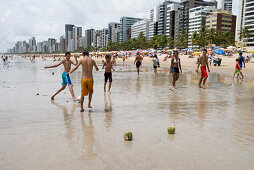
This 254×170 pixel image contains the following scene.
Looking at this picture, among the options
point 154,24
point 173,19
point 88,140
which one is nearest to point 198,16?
point 173,19

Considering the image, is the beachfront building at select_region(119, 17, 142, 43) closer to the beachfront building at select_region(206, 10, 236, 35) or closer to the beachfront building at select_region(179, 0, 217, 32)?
the beachfront building at select_region(179, 0, 217, 32)

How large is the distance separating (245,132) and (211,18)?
12848 cm

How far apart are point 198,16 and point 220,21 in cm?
1206

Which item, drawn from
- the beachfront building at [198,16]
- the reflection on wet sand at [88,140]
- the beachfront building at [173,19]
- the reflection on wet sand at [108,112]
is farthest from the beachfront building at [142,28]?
the reflection on wet sand at [88,140]

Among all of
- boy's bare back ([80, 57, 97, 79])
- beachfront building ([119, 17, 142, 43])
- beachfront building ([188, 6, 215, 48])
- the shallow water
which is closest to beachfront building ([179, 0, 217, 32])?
beachfront building ([188, 6, 215, 48])

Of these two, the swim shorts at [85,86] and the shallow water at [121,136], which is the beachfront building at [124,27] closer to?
the shallow water at [121,136]

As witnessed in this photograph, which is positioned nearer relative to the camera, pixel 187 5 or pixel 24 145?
pixel 24 145

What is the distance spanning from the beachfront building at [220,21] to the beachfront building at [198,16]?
3.08 metres

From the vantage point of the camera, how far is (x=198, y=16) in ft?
410

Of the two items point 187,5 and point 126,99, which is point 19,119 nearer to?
point 126,99

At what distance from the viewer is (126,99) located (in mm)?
8672

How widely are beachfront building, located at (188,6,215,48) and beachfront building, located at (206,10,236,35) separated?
3076mm

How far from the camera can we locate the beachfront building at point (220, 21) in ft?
388

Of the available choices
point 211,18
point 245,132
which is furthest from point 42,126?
point 211,18
